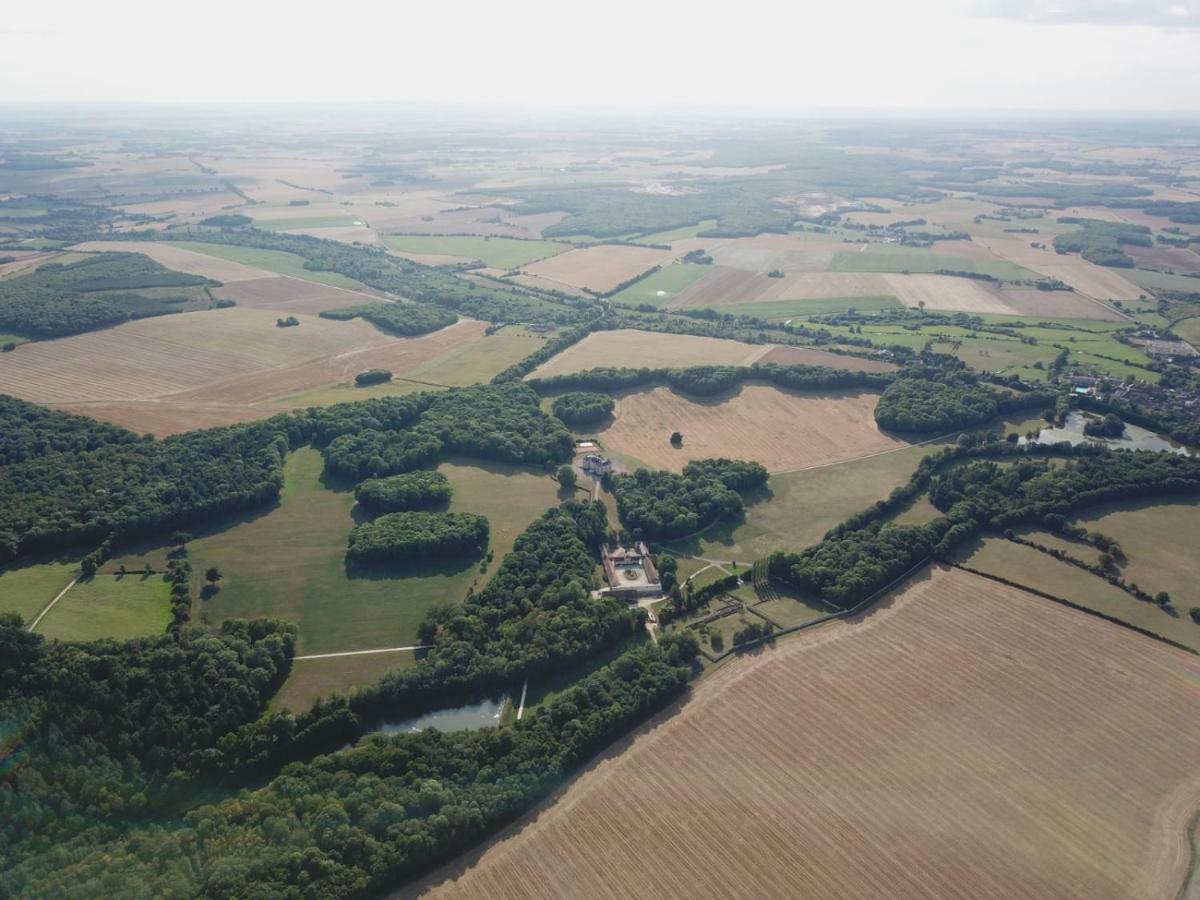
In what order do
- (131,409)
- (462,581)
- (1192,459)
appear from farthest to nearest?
(131,409) → (1192,459) → (462,581)

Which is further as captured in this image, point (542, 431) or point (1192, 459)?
point (542, 431)

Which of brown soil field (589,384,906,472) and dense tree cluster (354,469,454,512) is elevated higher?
dense tree cluster (354,469,454,512)

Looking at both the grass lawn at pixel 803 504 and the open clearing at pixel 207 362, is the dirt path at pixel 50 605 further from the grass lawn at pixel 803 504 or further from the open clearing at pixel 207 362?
the grass lawn at pixel 803 504

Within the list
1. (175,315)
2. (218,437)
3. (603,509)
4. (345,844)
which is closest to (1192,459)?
(603,509)

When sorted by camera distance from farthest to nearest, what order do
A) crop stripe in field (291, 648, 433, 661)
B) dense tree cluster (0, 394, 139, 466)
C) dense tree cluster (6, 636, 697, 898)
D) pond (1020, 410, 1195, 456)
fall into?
pond (1020, 410, 1195, 456)
dense tree cluster (0, 394, 139, 466)
crop stripe in field (291, 648, 433, 661)
dense tree cluster (6, 636, 697, 898)

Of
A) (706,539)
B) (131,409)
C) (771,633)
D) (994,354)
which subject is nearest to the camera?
(771,633)

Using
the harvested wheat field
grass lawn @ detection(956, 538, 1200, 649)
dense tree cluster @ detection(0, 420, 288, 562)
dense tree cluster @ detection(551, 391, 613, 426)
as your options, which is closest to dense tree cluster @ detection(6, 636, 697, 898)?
the harvested wheat field

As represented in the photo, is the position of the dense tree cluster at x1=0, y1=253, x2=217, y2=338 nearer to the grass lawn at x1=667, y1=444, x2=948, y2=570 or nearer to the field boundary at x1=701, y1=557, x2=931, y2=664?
the grass lawn at x1=667, y1=444, x2=948, y2=570

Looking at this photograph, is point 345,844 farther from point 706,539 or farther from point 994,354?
point 994,354
